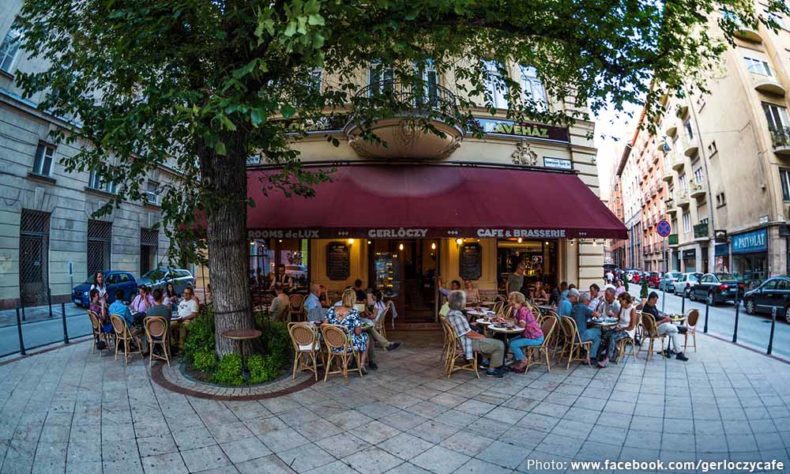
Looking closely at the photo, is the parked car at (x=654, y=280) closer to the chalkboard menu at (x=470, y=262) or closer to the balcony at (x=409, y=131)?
the chalkboard menu at (x=470, y=262)

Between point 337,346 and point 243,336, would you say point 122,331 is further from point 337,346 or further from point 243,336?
point 337,346

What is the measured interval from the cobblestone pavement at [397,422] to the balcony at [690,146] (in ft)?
111

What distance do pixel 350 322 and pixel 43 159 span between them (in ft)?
57.2

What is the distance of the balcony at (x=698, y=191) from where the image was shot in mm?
32431

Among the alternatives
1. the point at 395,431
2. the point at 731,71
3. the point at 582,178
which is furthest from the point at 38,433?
the point at 731,71

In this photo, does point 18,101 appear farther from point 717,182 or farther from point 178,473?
point 717,182

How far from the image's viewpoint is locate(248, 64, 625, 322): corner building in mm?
9477

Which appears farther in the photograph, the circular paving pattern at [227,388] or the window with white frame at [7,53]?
the window with white frame at [7,53]

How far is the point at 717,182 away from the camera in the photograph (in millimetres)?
30359

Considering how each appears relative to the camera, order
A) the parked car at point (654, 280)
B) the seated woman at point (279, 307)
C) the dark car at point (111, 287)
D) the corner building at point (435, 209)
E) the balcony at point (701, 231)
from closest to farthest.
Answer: the corner building at point (435, 209)
the seated woman at point (279, 307)
the dark car at point (111, 287)
the parked car at point (654, 280)
the balcony at point (701, 231)

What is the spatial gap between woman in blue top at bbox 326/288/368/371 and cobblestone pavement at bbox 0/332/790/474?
53 cm

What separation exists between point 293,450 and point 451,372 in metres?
3.45

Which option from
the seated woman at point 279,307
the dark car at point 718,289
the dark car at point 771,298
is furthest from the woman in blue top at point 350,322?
the dark car at point 718,289

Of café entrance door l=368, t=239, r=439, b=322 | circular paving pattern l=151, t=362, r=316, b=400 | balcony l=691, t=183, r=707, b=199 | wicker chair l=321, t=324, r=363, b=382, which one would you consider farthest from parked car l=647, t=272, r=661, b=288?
circular paving pattern l=151, t=362, r=316, b=400
